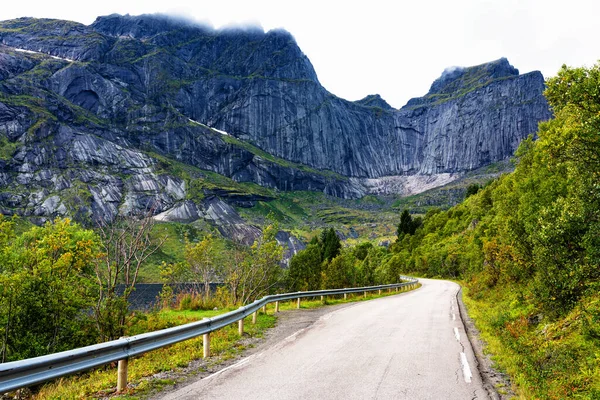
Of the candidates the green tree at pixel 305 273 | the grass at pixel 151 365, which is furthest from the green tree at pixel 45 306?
the green tree at pixel 305 273

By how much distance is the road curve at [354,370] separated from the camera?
633cm

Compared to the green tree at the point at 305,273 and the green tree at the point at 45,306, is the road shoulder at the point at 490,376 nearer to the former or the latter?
the green tree at the point at 45,306

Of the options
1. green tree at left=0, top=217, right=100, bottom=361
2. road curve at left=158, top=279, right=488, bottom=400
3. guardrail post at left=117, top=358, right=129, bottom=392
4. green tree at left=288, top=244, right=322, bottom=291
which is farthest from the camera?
green tree at left=288, top=244, right=322, bottom=291

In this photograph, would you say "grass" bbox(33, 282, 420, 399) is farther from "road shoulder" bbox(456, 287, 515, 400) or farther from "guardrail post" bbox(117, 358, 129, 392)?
"road shoulder" bbox(456, 287, 515, 400)

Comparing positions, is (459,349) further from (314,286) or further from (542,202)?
(314,286)

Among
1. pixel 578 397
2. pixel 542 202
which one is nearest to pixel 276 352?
pixel 578 397

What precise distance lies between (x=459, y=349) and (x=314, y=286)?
27.6 m

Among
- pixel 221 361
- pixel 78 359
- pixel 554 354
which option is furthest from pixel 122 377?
pixel 554 354

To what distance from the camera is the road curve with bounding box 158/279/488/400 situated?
633 centimetres

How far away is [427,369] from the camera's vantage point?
8031 mm

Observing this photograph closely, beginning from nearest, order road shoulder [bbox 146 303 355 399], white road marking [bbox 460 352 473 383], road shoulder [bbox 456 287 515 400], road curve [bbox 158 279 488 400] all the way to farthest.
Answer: road curve [bbox 158 279 488 400] → road shoulder [bbox 456 287 515 400] → road shoulder [bbox 146 303 355 399] → white road marking [bbox 460 352 473 383]

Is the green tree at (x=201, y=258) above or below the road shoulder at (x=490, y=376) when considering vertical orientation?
above

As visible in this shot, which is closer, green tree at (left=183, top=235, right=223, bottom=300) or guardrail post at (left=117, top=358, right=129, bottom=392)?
guardrail post at (left=117, top=358, right=129, bottom=392)

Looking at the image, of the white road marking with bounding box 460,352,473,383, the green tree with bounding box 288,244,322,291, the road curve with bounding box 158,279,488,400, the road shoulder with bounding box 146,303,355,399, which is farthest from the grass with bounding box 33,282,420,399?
the green tree with bounding box 288,244,322,291
